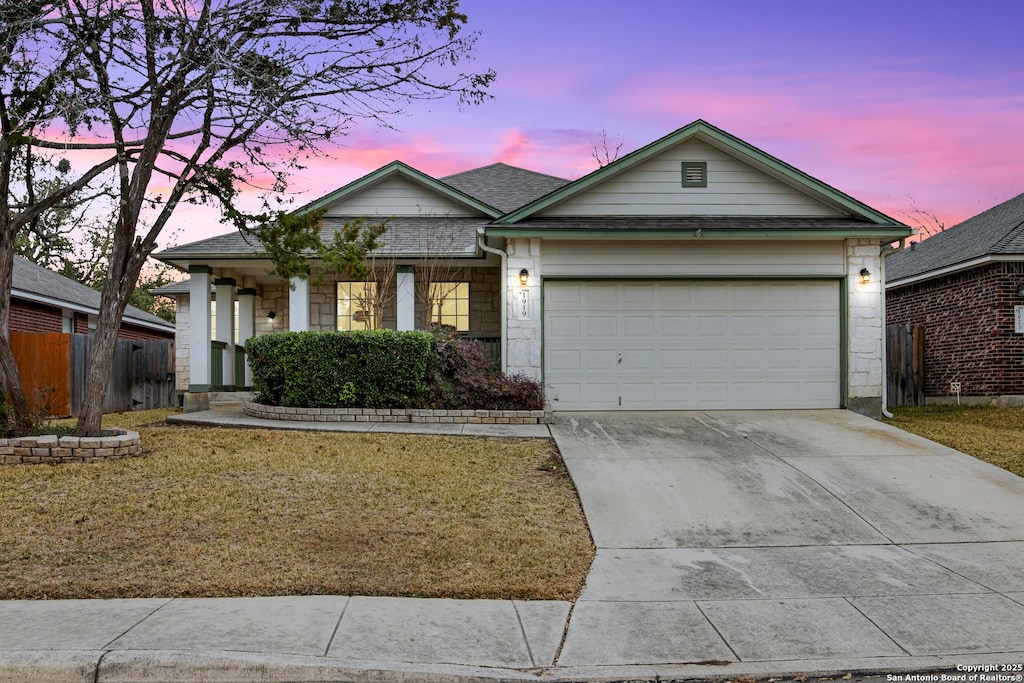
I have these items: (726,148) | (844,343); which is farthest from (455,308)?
(844,343)

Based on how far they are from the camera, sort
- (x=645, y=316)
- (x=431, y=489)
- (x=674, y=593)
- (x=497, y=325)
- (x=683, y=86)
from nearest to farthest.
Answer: (x=674, y=593) < (x=431, y=489) < (x=645, y=316) < (x=683, y=86) < (x=497, y=325)

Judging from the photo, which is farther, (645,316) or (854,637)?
(645,316)

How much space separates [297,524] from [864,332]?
1045cm

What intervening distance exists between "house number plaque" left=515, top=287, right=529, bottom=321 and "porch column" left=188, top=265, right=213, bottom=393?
6.54 metres

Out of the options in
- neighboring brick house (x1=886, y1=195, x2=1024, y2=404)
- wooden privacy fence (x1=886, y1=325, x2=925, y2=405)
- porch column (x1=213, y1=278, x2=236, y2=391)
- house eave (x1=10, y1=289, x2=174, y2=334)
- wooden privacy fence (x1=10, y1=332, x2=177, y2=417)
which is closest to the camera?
wooden privacy fence (x1=10, y1=332, x2=177, y2=417)

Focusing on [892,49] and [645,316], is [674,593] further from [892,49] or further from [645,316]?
[892,49]

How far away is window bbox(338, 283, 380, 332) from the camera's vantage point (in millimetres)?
15938

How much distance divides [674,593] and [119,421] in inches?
467

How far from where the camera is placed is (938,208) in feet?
127

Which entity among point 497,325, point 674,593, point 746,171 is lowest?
point 674,593

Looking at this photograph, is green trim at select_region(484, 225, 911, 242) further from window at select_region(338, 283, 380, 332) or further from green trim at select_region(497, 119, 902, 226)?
window at select_region(338, 283, 380, 332)

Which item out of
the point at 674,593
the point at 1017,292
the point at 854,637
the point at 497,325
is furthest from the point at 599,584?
the point at 1017,292

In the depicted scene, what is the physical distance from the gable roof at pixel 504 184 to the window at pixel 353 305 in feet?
11.9

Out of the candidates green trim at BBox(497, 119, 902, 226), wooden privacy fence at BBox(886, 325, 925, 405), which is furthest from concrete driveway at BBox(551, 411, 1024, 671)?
wooden privacy fence at BBox(886, 325, 925, 405)
